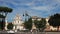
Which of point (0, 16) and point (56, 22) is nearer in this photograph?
point (0, 16)

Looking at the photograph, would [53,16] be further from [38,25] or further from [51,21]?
[38,25]

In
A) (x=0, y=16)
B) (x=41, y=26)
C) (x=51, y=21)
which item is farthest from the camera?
→ (x=41, y=26)

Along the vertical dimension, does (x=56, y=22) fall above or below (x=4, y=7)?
below

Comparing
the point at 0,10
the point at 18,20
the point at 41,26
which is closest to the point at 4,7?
the point at 0,10

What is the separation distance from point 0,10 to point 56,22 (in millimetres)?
19248

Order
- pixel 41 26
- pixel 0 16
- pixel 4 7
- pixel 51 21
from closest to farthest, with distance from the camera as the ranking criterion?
pixel 0 16 < pixel 4 7 < pixel 51 21 < pixel 41 26

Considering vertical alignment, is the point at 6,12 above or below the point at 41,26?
above

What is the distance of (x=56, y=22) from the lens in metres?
67.6

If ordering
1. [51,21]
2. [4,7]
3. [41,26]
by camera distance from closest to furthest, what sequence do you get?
[4,7]
[51,21]
[41,26]

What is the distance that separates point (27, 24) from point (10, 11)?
2545 cm

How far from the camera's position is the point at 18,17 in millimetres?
124750

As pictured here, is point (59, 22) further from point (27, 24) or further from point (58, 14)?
point (27, 24)

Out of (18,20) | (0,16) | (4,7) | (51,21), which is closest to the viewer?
(0,16)

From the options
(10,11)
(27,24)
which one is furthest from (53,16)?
(27,24)
